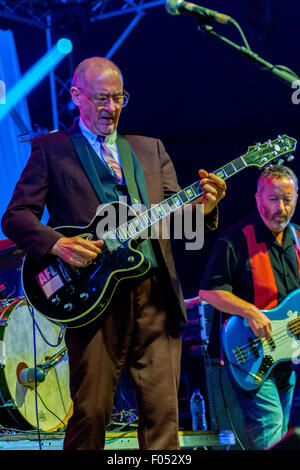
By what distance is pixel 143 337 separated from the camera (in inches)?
95.0

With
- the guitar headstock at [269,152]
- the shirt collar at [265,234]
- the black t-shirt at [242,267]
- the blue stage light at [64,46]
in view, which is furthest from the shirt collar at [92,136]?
the blue stage light at [64,46]

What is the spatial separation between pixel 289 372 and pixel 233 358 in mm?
384

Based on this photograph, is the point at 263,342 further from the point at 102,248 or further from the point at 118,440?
the point at 102,248

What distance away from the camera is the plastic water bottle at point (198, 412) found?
5002 mm

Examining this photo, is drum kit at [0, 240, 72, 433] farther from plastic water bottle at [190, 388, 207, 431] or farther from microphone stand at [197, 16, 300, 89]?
microphone stand at [197, 16, 300, 89]

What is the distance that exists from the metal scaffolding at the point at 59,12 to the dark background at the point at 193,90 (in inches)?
5.1

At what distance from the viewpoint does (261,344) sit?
359 centimetres

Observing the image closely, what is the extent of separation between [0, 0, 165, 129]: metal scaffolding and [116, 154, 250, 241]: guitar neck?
4880 millimetres

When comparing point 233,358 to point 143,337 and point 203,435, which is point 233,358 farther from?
point 143,337

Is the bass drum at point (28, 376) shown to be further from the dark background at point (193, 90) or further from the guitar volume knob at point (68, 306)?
→ the dark background at point (193, 90)

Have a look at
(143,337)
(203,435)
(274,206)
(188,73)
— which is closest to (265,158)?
(274,206)

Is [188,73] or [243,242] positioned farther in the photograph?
[188,73]

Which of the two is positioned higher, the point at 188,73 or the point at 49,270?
the point at 188,73

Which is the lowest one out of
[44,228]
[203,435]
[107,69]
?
[203,435]
